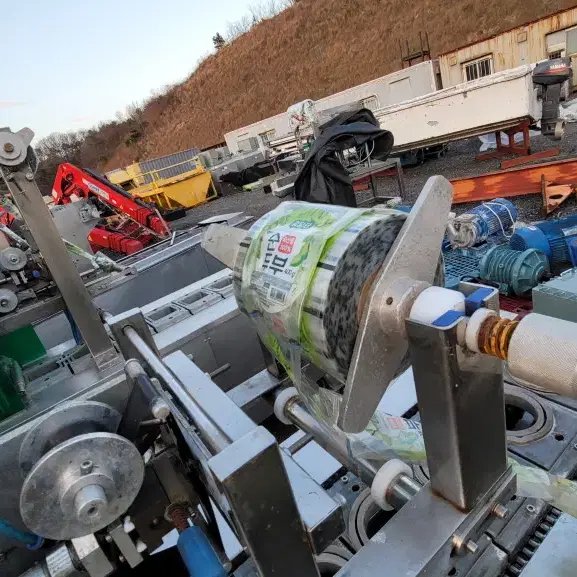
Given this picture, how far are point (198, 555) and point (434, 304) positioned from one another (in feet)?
2.51

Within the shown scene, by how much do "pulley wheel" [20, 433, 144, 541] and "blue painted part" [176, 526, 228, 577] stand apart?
176mm

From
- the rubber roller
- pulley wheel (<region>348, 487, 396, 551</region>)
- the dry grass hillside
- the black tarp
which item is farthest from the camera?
the dry grass hillside

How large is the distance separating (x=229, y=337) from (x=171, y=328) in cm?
36

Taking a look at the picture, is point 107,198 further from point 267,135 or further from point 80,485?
point 267,135

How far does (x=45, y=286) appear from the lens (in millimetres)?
2240

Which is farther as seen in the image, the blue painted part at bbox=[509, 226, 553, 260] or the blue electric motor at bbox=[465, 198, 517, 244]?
the blue electric motor at bbox=[465, 198, 517, 244]

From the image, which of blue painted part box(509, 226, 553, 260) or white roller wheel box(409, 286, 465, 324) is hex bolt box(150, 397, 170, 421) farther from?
blue painted part box(509, 226, 553, 260)

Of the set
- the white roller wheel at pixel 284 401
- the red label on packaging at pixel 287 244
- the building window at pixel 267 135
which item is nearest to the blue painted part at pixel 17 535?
the white roller wheel at pixel 284 401

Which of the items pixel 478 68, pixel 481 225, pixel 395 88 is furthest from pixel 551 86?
pixel 478 68

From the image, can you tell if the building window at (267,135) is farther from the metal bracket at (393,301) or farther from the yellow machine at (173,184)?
the metal bracket at (393,301)

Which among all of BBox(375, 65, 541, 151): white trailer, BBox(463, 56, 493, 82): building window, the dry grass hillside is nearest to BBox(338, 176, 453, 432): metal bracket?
BBox(375, 65, 541, 151): white trailer

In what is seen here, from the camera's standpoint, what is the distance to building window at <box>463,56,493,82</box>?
12870 millimetres

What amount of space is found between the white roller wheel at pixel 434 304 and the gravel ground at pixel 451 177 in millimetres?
5258

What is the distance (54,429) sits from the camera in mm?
1016
